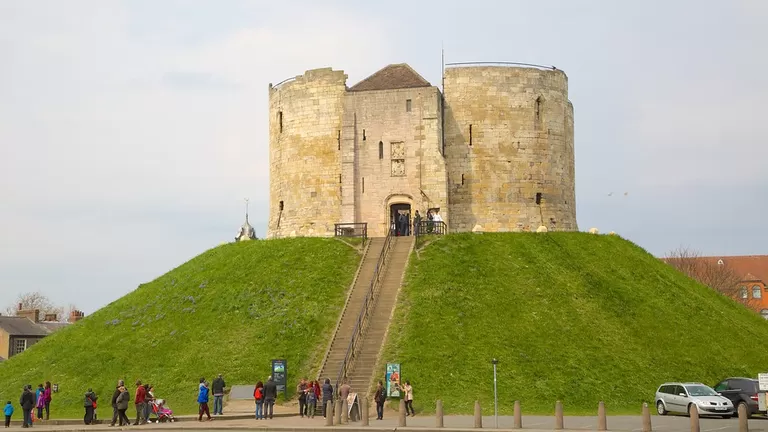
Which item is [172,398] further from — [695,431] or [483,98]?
[483,98]

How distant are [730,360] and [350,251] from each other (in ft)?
60.5

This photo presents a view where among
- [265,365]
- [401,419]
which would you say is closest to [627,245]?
[265,365]

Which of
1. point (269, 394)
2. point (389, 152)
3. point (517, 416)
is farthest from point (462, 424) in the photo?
point (389, 152)

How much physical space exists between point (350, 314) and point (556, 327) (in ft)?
28.6

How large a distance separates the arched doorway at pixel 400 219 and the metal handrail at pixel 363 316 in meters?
3.23

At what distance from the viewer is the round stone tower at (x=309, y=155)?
171ft

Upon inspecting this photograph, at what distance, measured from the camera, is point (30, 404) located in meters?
31.3

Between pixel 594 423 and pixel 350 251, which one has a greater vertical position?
pixel 350 251

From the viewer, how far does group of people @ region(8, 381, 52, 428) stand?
31250 millimetres

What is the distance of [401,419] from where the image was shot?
28.7 meters

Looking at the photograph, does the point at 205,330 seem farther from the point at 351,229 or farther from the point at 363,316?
the point at 351,229

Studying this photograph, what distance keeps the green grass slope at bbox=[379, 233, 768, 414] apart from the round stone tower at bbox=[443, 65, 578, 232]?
2.95 m

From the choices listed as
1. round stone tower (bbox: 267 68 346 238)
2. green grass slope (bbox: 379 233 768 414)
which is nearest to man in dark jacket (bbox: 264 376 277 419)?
green grass slope (bbox: 379 233 768 414)

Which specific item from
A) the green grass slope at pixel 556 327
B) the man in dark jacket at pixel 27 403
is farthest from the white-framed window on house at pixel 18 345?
the man in dark jacket at pixel 27 403
